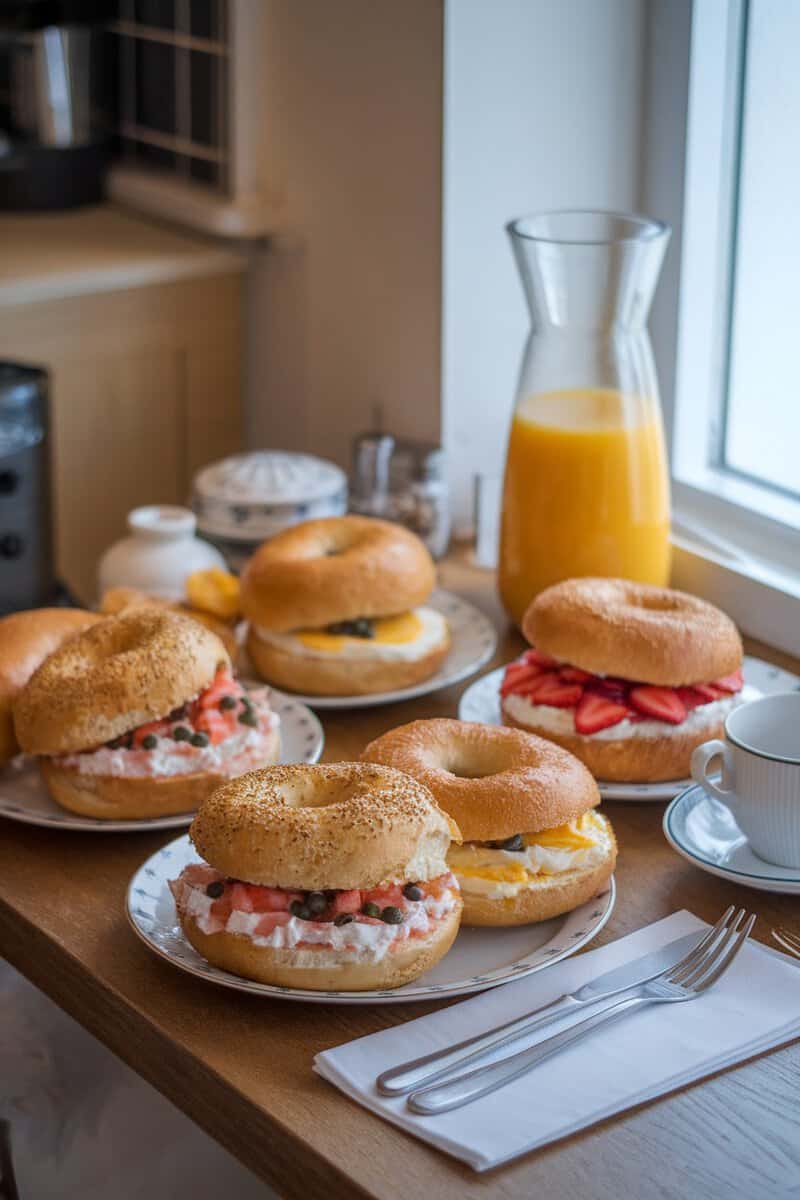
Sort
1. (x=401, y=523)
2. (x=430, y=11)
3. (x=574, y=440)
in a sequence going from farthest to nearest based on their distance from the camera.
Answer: (x=401, y=523) < (x=430, y=11) < (x=574, y=440)

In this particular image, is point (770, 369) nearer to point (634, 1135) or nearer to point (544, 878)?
point (544, 878)

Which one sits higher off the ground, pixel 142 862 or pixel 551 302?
pixel 551 302

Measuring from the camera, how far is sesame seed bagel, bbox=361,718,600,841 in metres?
1.03

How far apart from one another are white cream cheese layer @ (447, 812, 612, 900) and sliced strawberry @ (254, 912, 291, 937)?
136 mm

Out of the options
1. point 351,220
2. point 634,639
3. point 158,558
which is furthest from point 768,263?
point 158,558

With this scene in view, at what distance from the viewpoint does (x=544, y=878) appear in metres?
1.03

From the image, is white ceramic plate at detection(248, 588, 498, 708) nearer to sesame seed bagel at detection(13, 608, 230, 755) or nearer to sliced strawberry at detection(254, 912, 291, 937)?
sesame seed bagel at detection(13, 608, 230, 755)

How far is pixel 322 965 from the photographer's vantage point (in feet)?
3.10

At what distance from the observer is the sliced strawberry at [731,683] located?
1270 millimetres

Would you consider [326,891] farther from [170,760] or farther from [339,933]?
[170,760]

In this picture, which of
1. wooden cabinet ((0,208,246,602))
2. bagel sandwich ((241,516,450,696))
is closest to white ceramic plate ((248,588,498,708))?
bagel sandwich ((241,516,450,696))

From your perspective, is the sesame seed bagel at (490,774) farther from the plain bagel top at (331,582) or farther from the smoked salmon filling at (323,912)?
the plain bagel top at (331,582)

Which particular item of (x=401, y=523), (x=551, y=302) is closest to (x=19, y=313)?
(x=401, y=523)

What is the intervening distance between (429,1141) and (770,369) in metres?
1.08
